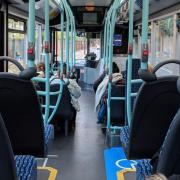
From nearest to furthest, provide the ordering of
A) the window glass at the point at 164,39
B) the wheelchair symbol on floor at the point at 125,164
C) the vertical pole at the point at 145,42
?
the vertical pole at the point at 145,42
the wheelchair symbol on floor at the point at 125,164
the window glass at the point at 164,39

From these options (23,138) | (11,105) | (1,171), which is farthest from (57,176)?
(1,171)

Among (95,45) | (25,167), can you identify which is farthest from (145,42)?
(95,45)

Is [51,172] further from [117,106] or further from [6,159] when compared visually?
[6,159]

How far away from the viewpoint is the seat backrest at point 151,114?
2.91m

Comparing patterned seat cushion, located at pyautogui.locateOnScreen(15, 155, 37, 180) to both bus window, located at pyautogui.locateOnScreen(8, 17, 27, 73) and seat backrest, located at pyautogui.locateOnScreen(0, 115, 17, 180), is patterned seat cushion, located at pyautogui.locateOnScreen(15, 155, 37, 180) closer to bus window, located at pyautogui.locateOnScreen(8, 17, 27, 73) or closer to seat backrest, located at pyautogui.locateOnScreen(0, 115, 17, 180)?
seat backrest, located at pyautogui.locateOnScreen(0, 115, 17, 180)

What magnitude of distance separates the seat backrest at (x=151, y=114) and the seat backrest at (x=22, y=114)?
2.18 ft

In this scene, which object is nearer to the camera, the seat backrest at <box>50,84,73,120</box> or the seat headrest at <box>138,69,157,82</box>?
the seat headrest at <box>138,69,157,82</box>

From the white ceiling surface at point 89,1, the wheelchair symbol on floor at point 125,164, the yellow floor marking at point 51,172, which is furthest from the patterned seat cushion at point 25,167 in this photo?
the white ceiling surface at point 89,1

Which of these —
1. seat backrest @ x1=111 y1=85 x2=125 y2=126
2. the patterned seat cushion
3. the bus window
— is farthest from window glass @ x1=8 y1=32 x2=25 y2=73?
the patterned seat cushion

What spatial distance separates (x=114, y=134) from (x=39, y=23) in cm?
553

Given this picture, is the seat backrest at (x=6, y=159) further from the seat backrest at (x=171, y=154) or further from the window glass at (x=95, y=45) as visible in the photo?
the window glass at (x=95, y=45)

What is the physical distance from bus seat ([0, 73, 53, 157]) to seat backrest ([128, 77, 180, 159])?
661 mm

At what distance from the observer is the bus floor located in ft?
14.8

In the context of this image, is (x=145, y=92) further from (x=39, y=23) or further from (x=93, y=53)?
(x=93, y=53)
